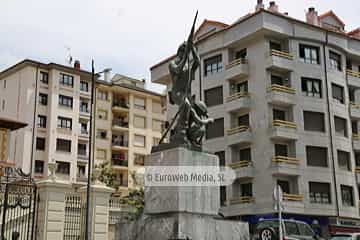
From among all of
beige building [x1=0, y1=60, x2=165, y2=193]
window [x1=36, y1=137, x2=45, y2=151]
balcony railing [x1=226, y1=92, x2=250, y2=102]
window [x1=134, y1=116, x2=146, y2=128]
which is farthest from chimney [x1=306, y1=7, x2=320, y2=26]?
window [x1=36, y1=137, x2=45, y2=151]

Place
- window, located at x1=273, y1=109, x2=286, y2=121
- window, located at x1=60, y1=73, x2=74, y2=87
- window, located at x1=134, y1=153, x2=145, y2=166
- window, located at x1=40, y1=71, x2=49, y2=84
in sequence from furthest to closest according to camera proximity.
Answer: window, located at x1=134, y1=153, x2=145, y2=166
window, located at x1=60, y1=73, x2=74, y2=87
window, located at x1=40, y1=71, x2=49, y2=84
window, located at x1=273, y1=109, x2=286, y2=121

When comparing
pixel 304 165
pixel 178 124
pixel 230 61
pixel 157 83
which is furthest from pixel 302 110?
pixel 178 124

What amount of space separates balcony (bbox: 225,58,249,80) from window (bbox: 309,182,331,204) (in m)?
9.72

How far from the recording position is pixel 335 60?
1481 inches

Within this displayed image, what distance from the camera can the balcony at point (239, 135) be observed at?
34156 mm

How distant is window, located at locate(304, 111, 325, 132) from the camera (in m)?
34.7

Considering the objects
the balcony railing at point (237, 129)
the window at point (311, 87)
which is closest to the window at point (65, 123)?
the balcony railing at point (237, 129)

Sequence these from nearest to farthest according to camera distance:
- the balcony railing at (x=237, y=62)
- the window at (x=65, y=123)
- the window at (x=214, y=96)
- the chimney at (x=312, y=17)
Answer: the balcony railing at (x=237, y=62), the window at (x=214, y=96), the chimney at (x=312, y=17), the window at (x=65, y=123)

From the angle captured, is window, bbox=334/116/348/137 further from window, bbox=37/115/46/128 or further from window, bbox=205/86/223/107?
window, bbox=37/115/46/128

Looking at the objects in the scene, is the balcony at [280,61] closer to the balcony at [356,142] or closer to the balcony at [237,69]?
the balcony at [237,69]

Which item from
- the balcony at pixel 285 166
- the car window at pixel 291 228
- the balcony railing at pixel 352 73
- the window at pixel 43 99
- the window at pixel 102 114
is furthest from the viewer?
the window at pixel 102 114

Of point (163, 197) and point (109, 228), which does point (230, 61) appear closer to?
point (109, 228)

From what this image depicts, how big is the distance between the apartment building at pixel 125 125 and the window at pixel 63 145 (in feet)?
15.8

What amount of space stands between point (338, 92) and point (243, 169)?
1061 centimetres
